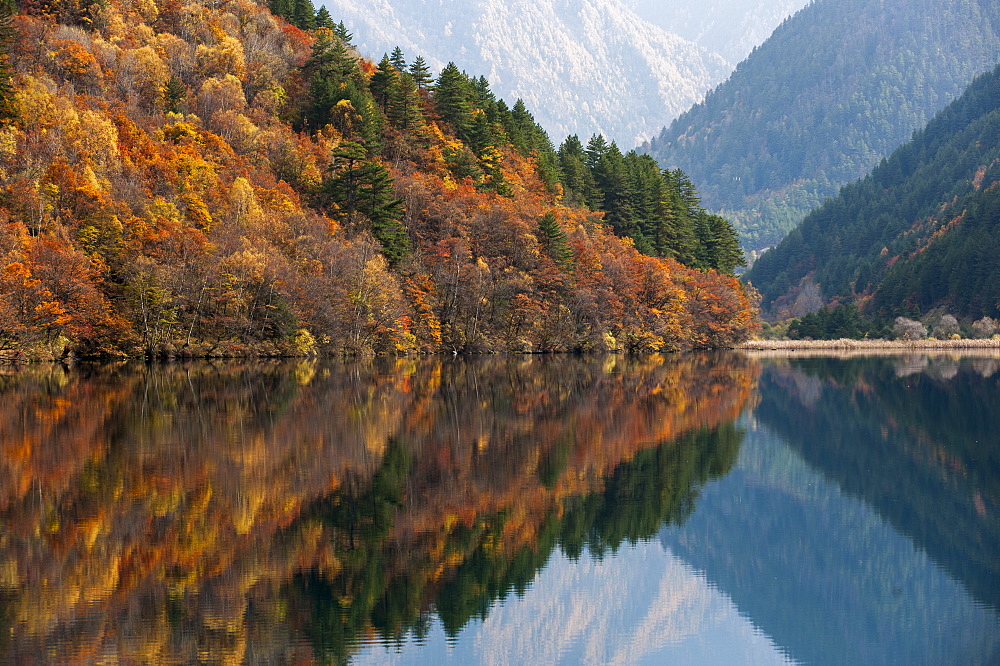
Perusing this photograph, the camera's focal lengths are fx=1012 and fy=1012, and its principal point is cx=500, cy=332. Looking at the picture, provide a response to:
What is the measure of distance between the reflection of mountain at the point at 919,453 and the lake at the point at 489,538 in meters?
0.14

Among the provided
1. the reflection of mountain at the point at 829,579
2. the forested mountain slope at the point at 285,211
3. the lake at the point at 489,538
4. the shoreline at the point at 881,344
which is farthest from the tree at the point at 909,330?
the reflection of mountain at the point at 829,579

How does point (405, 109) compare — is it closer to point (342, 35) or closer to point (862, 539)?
point (342, 35)

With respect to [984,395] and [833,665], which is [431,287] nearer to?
[984,395]

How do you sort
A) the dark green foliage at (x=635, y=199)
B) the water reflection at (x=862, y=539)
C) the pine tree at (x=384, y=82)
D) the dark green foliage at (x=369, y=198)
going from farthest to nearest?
the dark green foliage at (x=635, y=199) < the pine tree at (x=384, y=82) < the dark green foliage at (x=369, y=198) < the water reflection at (x=862, y=539)

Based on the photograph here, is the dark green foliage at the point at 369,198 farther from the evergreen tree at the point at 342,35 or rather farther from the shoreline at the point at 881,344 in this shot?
the shoreline at the point at 881,344

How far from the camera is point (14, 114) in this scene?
255 ft

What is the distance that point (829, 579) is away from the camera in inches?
675

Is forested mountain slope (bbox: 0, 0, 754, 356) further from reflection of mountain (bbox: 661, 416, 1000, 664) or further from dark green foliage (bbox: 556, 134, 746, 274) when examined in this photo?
reflection of mountain (bbox: 661, 416, 1000, 664)

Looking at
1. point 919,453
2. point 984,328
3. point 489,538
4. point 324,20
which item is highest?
point 324,20

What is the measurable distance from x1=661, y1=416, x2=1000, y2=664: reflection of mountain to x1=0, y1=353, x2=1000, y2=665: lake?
0.06m

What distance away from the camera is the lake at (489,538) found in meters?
13.5

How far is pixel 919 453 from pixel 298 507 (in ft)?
63.3

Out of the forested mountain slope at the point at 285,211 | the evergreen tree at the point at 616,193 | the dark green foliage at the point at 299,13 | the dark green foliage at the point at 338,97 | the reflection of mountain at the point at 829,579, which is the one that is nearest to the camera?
the reflection of mountain at the point at 829,579

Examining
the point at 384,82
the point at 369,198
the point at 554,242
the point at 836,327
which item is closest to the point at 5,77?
the point at 369,198
